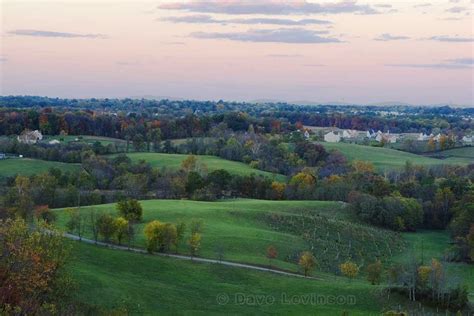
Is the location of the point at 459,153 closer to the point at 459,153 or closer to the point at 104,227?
the point at 459,153

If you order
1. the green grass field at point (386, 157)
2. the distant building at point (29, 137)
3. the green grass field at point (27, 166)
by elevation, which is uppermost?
the distant building at point (29, 137)

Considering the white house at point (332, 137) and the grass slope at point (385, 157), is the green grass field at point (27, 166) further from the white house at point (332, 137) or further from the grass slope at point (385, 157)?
the white house at point (332, 137)

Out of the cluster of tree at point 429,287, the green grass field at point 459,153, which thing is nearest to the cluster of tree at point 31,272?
the cluster of tree at point 429,287

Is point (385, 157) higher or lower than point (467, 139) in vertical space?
lower

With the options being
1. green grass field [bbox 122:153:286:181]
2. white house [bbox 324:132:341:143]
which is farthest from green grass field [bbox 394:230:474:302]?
white house [bbox 324:132:341:143]

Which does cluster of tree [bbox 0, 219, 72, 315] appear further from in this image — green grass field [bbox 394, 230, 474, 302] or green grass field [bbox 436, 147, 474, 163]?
green grass field [bbox 436, 147, 474, 163]

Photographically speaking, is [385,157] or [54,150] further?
[385,157]

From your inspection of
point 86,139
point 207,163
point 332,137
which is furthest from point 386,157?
point 86,139
